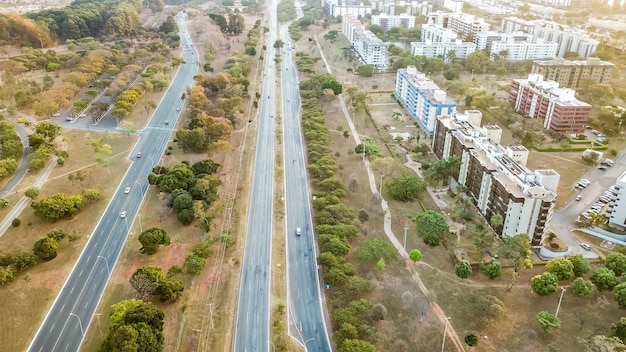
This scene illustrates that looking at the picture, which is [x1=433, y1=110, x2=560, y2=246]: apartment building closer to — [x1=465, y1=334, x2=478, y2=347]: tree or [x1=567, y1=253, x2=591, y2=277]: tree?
A: [x1=567, y1=253, x2=591, y2=277]: tree

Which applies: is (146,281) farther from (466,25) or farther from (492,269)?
(466,25)

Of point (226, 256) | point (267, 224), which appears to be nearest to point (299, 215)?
point (267, 224)

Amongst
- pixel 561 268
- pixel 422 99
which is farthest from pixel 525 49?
pixel 561 268

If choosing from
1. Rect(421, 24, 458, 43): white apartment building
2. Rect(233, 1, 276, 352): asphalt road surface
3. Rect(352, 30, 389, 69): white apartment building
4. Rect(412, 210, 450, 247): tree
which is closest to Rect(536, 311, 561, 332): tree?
Rect(412, 210, 450, 247): tree

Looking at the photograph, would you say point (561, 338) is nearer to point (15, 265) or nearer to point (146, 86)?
point (15, 265)

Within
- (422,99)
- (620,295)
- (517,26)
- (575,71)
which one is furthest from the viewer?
(517,26)

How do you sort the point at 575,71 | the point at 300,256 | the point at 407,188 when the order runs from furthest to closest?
the point at 575,71, the point at 407,188, the point at 300,256
